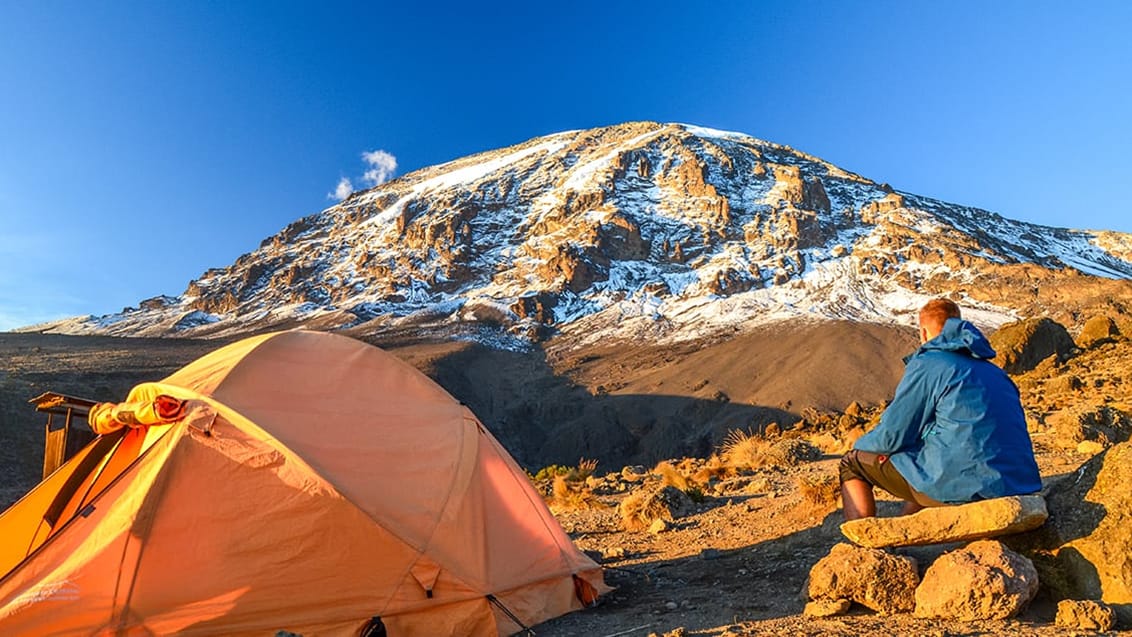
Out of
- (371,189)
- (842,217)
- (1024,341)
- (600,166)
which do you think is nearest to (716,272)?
(842,217)

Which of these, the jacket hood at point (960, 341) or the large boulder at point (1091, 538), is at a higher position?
the jacket hood at point (960, 341)

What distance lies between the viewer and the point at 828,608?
4.02m

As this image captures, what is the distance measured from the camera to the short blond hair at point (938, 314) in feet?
14.8

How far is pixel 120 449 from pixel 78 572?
1238mm

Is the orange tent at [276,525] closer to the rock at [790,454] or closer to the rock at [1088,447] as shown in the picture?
the rock at [1088,447]

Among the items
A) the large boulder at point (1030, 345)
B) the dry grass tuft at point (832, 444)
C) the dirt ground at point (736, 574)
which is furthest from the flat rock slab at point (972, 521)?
the large boulder at point (1030, 345)

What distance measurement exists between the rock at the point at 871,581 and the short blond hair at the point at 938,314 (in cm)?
160

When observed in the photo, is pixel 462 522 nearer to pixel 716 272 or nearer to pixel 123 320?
pixel 716 272

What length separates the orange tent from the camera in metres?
4.36

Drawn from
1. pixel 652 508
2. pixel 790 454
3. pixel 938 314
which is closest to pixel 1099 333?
pixel 790 454

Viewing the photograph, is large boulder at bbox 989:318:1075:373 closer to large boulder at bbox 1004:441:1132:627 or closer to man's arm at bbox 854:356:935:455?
large boulder at bbox 1004:441:1132:627

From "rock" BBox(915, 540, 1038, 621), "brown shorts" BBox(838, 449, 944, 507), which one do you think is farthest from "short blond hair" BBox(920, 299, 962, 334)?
"rock" BBox(915, 540, 1038, 621)

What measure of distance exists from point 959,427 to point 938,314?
965mm

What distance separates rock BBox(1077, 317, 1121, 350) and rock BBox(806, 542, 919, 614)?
18.9 meters
